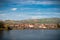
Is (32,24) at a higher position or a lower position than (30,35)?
higher

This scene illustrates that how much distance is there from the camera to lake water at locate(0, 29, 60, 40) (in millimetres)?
1672

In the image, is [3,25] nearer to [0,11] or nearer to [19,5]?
[0,11]

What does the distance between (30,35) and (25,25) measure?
17 centimetres

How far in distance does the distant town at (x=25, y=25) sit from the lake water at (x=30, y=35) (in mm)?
62

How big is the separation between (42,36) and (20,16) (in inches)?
17.9

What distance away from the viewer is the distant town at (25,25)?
5.56 ft

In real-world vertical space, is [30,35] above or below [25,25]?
below

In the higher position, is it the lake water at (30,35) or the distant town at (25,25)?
the distant town at (25,25)

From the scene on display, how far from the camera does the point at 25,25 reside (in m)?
1.71

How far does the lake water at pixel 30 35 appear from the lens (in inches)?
65.8

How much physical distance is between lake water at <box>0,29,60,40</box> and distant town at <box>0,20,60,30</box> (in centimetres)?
6

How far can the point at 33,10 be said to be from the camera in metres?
1.70

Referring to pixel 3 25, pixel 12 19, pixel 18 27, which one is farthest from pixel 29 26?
pixel 3 25

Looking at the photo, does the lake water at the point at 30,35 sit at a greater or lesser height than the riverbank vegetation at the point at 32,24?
lesser
